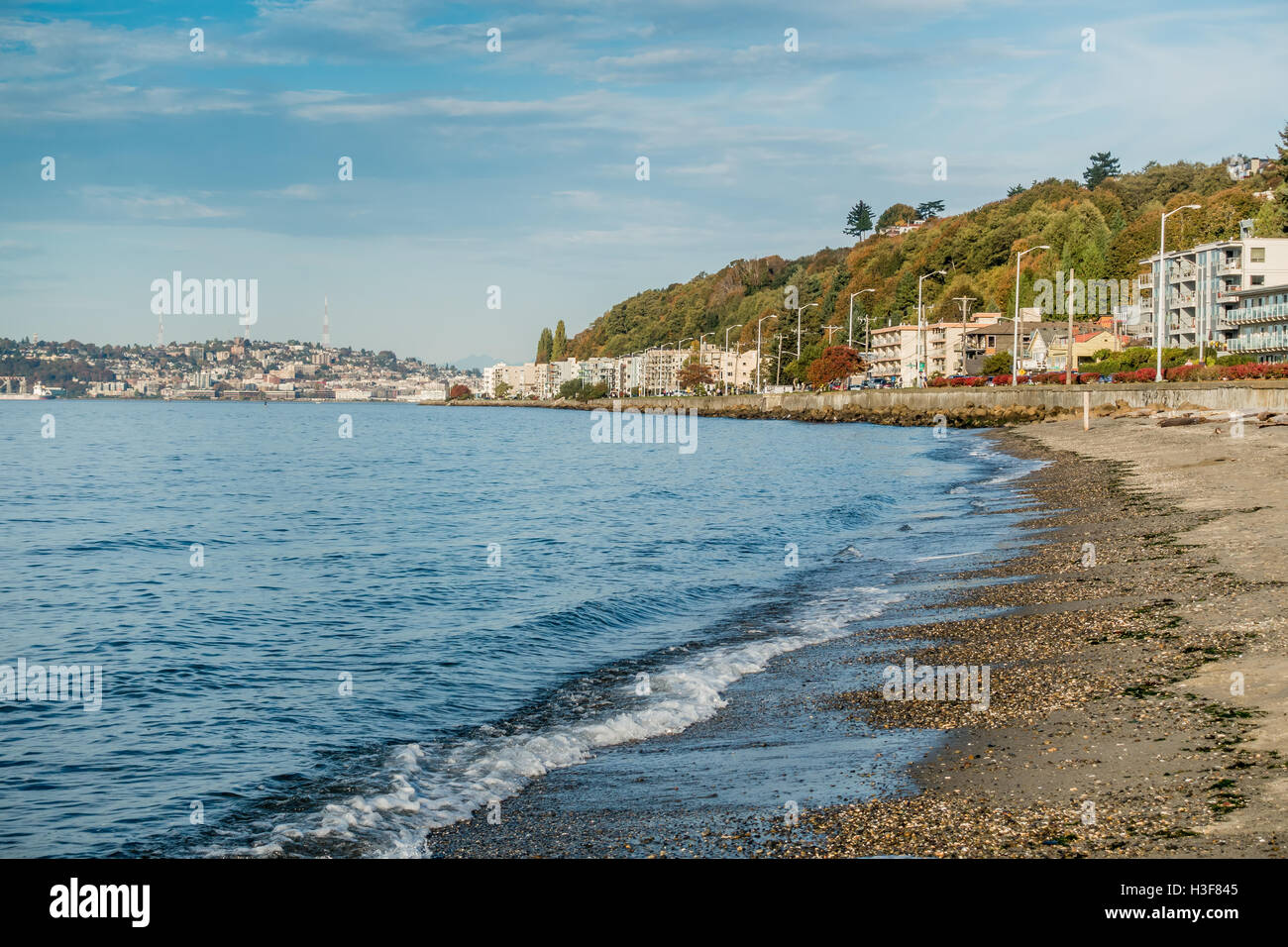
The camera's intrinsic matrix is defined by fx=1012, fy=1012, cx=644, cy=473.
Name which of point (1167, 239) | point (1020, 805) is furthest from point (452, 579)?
point (1167, 239)

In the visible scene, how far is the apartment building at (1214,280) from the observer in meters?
92.3

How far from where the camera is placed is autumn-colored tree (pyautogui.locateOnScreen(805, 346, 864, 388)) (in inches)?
6019

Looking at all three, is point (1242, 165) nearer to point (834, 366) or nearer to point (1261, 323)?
point (834, 366)

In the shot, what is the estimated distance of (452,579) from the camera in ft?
72.8

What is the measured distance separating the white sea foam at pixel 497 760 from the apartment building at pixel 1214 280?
8832cm

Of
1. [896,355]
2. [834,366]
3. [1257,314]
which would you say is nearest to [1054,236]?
[896,355]

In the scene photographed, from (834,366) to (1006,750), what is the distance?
148 metres

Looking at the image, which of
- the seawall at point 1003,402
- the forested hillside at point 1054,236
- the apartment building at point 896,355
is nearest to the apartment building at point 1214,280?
the forested hillside at point 1054,236

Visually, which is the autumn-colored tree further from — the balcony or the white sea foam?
the white sea foam

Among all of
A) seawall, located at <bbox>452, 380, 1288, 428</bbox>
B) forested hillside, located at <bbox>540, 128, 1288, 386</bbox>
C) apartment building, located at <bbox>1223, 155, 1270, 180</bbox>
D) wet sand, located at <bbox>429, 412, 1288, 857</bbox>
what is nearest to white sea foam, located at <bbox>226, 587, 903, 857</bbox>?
wet sand, located at <bbox>429, 412, 1288, 857</bbox>

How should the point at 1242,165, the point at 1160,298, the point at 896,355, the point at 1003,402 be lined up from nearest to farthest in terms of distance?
the point at 1160,298
the point at 1003,402
the point at 896,355
the point at 1242,165

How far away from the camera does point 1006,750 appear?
8.74 metres

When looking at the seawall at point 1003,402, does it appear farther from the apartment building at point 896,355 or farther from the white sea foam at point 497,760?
the white sea foam at point 497,760

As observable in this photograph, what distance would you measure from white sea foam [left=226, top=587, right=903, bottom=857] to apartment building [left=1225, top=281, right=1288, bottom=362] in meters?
86.4
